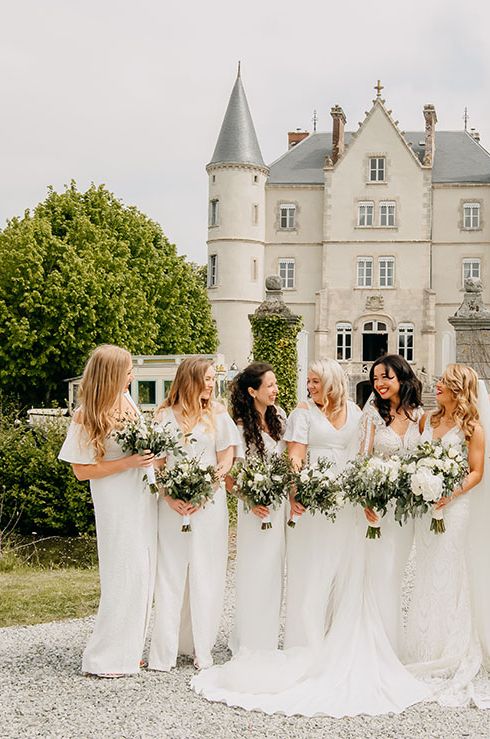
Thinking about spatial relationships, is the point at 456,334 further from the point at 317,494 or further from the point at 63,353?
the point at 63,353

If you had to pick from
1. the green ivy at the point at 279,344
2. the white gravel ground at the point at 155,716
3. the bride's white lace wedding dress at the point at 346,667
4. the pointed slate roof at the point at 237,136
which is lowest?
the white gravel ground at the point at 155,716

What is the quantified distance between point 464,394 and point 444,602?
132cm

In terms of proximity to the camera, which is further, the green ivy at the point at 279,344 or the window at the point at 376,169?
the window at the point at 376,169

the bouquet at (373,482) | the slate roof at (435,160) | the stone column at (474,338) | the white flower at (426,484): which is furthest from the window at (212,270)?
the white flower at (426,484)

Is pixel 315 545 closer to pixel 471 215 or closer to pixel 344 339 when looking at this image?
pixel 344 339

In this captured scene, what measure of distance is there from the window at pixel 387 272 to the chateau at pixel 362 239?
47 millimetres

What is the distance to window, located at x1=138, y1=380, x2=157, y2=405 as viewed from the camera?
24.3 meters

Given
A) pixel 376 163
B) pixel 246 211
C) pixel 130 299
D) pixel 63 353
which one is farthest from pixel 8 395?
pixel 376 163

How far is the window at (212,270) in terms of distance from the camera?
4494 centimetres

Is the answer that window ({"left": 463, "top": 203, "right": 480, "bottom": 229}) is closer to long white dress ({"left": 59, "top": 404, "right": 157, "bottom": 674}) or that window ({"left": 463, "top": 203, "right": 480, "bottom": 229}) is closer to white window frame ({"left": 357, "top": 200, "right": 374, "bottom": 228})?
white window frame ({"left": 357, "top": 200, "right": 374, "bottom": 228})

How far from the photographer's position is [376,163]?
44.6 metres

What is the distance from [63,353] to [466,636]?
2551cm

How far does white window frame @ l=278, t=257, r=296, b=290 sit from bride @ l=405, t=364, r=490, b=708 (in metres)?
39.0

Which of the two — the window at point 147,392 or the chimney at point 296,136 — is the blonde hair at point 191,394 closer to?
the window at point 147,392
